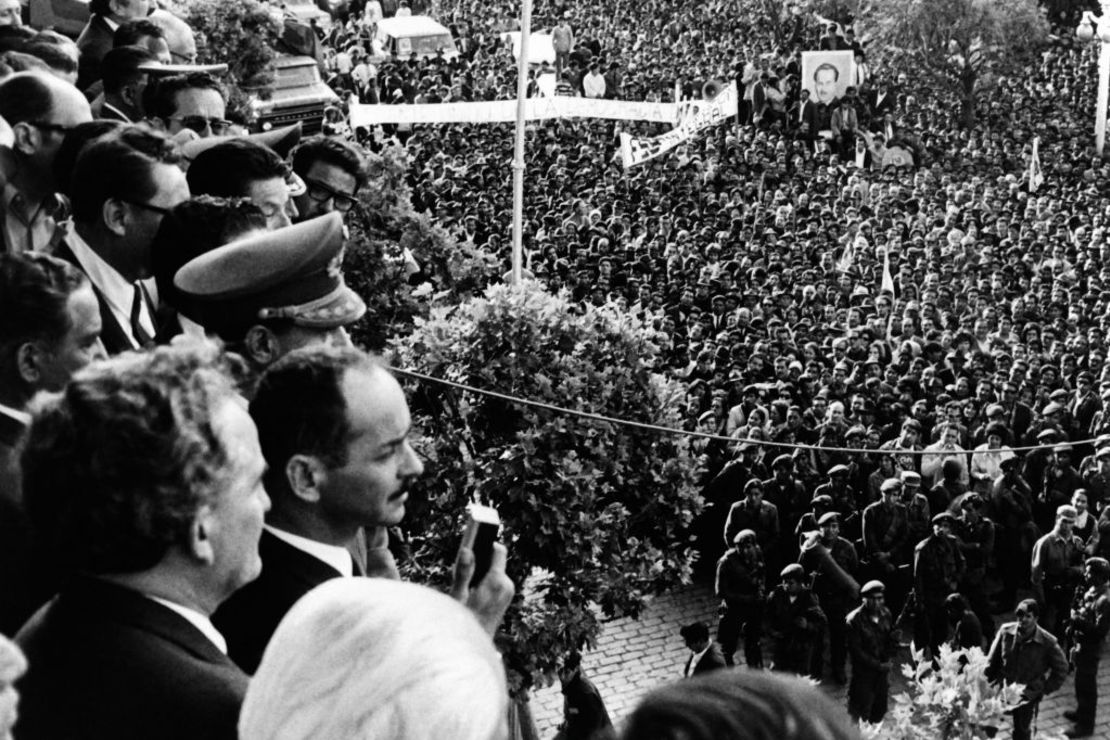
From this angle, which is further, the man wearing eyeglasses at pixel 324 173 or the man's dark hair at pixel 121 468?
the man wearing eyeglasses at pixel 324 173

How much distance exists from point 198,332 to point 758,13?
1341 inches

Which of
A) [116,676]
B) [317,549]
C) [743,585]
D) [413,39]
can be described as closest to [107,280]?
[317,549]

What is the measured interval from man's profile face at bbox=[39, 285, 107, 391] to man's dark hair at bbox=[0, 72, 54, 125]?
7.45 feet

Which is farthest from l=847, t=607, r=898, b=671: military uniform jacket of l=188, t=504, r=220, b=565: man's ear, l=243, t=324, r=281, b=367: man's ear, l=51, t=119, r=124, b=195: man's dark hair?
l=188, t=504, r=220, b=565: man's ear

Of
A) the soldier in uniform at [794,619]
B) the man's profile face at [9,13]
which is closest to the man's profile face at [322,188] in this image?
the man's profile face at [9,13]

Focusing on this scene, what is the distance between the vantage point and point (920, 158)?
28234mm

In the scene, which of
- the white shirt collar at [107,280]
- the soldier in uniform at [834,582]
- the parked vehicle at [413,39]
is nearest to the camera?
the white shirt collar at [107,280]

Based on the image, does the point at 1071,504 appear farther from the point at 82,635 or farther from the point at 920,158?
the point at 920,158

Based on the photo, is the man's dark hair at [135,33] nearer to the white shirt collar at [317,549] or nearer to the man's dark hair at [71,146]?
the man's dark hair at [71,146]

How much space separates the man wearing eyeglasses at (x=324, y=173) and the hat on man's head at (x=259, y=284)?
Answer: 8.03 feet

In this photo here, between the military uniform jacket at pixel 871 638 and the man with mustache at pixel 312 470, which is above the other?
the man with mustache at pixel 312 470

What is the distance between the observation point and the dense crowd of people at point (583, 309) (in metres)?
2.75

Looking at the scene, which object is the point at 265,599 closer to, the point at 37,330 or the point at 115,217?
the point at 37,330

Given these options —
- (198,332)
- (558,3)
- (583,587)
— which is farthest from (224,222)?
(558,3)
